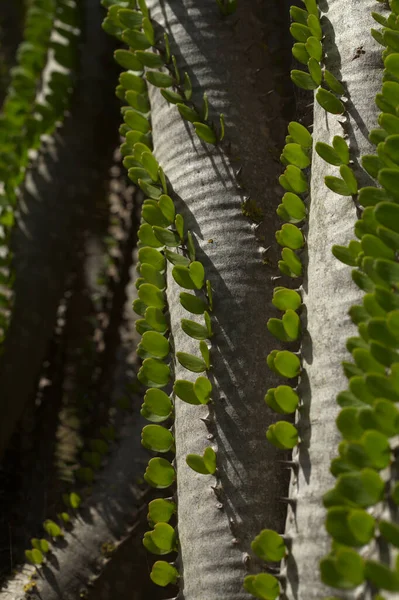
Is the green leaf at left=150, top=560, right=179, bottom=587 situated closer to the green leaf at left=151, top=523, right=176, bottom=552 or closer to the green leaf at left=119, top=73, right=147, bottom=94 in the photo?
the green leaf at left=151, top=523, right=176, bottom=552

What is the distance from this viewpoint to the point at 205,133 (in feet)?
2.98

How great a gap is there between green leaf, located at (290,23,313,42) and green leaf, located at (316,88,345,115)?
0.10 metres

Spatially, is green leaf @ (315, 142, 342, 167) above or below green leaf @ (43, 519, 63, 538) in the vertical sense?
above

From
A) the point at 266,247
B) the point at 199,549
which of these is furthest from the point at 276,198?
the point at 199,549

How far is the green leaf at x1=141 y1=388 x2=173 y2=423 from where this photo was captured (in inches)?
31.6

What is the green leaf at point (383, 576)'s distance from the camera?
1.57 feet

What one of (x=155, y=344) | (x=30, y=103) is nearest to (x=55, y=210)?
(x=30, y=103)

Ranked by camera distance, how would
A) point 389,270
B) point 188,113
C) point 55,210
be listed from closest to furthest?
point 389,270 → point 188,113 → point 55,210

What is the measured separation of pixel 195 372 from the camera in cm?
80

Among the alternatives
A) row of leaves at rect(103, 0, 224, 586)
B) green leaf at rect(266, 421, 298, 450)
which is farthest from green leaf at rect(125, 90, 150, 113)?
green leaf at rect(266, 421, 298, 450)

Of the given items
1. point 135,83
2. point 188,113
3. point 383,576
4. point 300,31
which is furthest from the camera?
point 135,83

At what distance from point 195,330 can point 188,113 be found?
12.4 inches

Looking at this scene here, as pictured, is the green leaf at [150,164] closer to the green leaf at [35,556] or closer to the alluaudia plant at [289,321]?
the alluaudia plant at [289,321]

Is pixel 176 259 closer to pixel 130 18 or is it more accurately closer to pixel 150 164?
pixel 150 164
